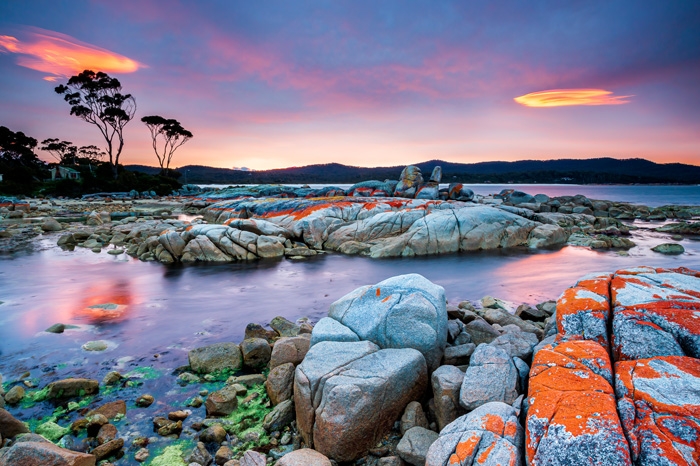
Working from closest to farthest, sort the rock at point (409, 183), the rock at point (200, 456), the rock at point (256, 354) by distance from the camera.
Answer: the rock at point (200, 456), the rock at point (256, 354), the rock at point (409, 183)

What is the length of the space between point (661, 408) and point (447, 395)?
243 centimetres

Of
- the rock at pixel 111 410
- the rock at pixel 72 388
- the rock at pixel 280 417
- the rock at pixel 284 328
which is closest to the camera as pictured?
the rock at pixel 280 417

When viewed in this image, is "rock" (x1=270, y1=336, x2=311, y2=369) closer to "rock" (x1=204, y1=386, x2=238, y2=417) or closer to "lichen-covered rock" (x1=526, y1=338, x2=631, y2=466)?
"rock" (x1=204, y1=386, x2=238, y2=417)

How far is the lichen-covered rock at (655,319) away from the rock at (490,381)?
1394 millimetres

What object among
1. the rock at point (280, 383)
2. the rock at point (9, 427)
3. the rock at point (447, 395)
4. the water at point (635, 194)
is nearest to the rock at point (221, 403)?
the rock at point (280, 383)

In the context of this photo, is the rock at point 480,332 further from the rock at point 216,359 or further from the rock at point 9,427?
the rock at point 9,427

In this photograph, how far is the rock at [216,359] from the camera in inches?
298

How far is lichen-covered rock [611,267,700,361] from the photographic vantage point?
15.3ft

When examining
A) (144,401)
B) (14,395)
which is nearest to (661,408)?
(144,401)

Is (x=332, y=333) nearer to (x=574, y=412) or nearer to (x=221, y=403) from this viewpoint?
(x=221, y=403)

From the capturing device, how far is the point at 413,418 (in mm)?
5309

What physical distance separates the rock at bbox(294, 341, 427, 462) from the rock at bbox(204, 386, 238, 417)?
1.31m

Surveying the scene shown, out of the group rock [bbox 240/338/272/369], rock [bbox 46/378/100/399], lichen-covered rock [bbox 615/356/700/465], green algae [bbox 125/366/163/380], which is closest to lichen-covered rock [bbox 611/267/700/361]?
lichen-covered rock [bbox 615/356/700/465]

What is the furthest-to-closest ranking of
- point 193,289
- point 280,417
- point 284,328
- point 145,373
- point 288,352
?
point 193,289 → point 284,328 → point 145,373 → point 288,352 → point 280,417
